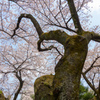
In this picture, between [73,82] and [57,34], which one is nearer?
[73,82]

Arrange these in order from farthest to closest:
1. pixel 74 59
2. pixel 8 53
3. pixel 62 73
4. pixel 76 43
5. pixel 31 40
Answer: pixel 8 53, pixel 31 40, pixel 76 43, pixel 74 59, pixel 62 73

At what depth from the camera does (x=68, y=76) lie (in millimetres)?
2023

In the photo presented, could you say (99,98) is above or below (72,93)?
below

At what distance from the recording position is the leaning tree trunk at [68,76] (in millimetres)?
1880

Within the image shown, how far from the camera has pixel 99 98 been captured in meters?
4.35

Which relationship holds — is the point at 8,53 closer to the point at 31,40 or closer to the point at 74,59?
the point at 31,40

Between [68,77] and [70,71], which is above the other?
[70,71]

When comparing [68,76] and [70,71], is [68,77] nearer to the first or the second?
[68,76]

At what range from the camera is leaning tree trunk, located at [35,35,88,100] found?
6.17 ft

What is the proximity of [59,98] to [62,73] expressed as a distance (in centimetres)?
A: 51

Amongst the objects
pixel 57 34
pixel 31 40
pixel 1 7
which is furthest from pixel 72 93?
pixel 31 40

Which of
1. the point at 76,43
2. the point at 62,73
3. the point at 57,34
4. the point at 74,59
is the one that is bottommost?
the point at 62,73

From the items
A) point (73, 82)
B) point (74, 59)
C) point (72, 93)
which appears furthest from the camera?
point (74, 59)

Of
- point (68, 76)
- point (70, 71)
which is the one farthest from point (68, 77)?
point (70, 71)
